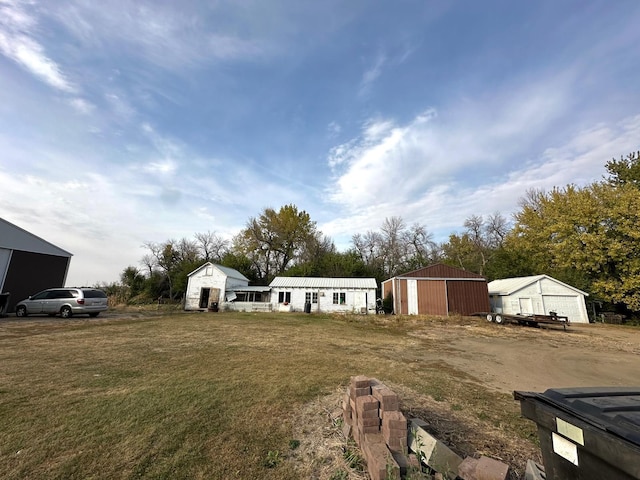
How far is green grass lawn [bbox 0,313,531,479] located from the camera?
2.83 meters

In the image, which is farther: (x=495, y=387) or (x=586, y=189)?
(x=586, y=189)

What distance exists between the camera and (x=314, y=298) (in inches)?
1028

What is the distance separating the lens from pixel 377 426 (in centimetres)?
310

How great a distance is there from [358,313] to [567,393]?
23068mm

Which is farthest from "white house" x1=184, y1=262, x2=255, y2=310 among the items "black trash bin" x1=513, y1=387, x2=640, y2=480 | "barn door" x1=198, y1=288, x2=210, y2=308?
"black trash bin" x1=513, y1=387, x2=640, y2=480

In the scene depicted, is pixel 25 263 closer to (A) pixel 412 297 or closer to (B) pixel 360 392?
(B) pixel 360 392

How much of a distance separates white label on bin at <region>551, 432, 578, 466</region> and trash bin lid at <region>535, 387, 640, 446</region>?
226mm

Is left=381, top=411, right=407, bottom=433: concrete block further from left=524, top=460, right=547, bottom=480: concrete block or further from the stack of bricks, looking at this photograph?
left=524, top=460, right=547, bottom=480: concrete block

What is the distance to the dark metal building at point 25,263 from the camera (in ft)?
56.4

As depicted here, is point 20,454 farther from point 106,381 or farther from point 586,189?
point 586,189

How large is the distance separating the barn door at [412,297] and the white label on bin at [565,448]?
22.8 m

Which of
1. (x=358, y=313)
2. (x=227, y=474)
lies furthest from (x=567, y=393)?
(x=358, y=313)

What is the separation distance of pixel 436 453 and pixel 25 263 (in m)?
26.1

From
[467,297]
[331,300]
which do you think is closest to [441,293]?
[467,297]
